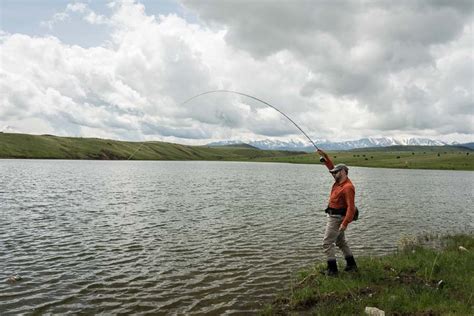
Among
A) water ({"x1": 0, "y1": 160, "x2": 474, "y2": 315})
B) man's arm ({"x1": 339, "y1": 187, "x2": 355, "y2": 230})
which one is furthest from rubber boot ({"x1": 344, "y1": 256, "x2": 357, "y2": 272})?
water ({"x1": 0, "y1": 160, "x2": 474, "y2": 315})

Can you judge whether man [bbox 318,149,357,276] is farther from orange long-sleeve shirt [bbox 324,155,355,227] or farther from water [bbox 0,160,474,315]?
water [bbox 0,160,474,315]

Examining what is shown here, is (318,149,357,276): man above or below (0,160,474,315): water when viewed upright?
above

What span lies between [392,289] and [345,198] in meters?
3.06

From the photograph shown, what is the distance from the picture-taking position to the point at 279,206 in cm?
3659

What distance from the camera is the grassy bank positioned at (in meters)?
9.96

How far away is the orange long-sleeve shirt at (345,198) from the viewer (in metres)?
12.3

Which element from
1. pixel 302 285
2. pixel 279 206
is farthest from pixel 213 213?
pixel 302 285

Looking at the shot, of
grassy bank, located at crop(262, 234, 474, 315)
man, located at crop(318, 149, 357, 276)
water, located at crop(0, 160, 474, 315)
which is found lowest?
water, located at crop(0, 160, 474, 315)

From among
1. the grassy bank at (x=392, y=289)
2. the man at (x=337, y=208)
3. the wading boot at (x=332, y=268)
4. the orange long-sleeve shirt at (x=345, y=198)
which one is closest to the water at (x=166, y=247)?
the grassy bank at (x=392, y=289)

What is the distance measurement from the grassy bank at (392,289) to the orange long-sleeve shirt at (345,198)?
2.11 meters

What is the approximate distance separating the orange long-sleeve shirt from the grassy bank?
2.11 meters

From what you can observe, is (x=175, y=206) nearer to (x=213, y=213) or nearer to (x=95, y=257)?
(x=213, y=213)

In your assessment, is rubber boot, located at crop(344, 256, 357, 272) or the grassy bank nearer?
the grassy bank

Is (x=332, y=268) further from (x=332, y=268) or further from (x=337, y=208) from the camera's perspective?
(x=337, y=208)
